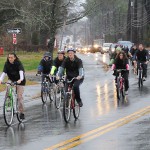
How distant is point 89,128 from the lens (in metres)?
11.8

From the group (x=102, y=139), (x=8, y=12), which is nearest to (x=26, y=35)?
(x=8, y=12)

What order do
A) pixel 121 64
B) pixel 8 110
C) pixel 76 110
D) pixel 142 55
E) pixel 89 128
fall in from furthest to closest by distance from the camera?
pixel 142 55 → pixel 121 64 → pixel 76 110 → pixel 8 110 → pixel 89 128

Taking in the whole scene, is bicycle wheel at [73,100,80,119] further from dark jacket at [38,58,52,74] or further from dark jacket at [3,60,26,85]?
dark jacket at [38,58,52,74]

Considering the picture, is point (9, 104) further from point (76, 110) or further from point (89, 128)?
point (89, 128)

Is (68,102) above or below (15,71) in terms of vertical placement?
below

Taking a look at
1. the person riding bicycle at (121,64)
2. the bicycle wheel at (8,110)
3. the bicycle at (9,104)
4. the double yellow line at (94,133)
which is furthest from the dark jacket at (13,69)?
the person riding bicycle at (121,64)

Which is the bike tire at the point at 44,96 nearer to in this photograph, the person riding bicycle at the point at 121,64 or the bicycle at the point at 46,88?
the bicycle at the point at 46,88

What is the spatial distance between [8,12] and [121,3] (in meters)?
56.1

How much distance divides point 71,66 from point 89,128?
2.07 meters

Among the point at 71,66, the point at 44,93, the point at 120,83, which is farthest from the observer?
the point at 120,83

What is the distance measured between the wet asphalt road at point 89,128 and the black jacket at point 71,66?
1.20 meters

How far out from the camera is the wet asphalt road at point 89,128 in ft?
32.4

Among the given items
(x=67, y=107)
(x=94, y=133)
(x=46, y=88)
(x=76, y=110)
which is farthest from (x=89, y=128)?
(x=46, y=88)

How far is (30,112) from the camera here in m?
15.3
